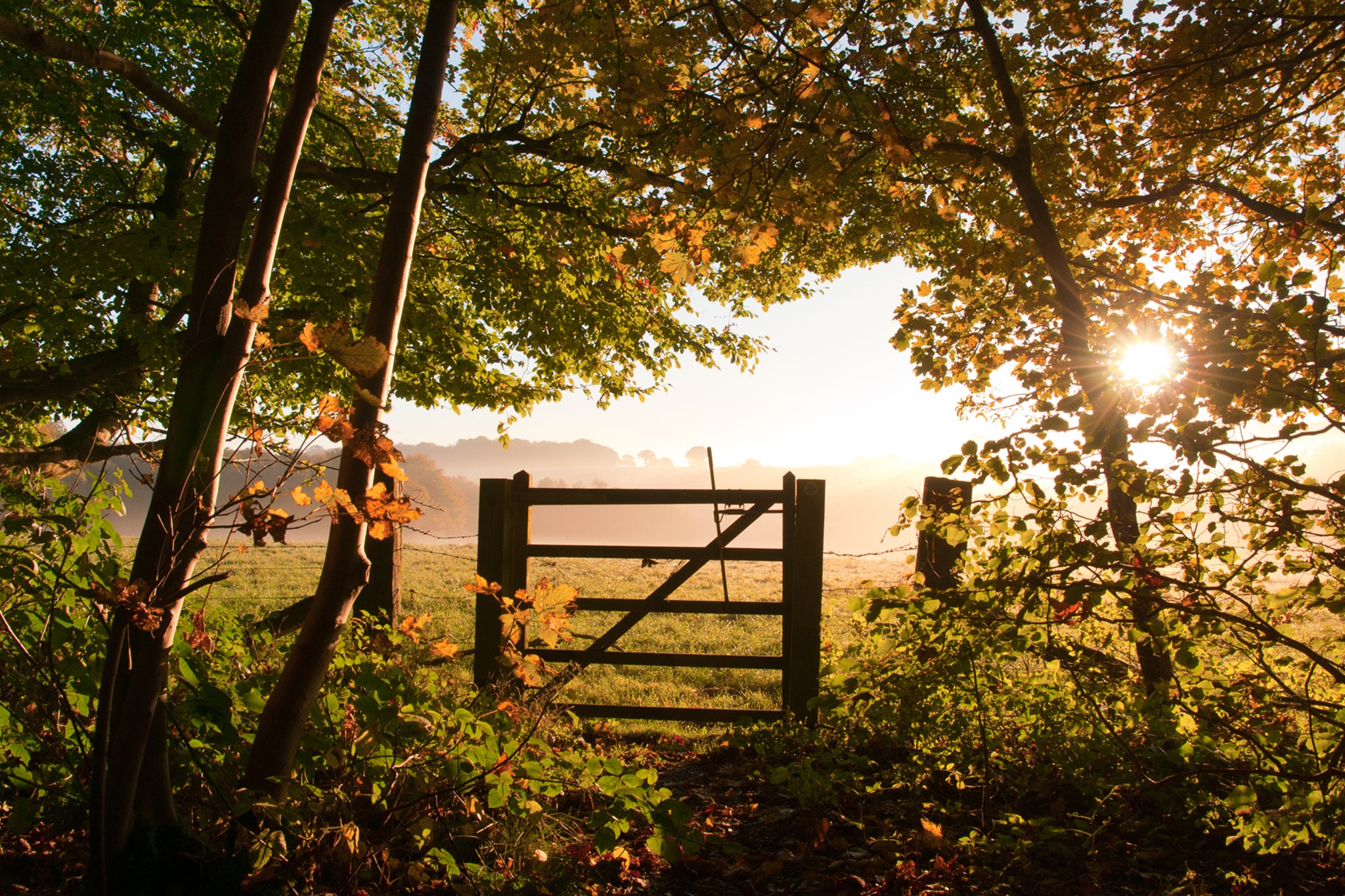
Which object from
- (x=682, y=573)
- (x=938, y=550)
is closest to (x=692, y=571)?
(x=682, y=573)

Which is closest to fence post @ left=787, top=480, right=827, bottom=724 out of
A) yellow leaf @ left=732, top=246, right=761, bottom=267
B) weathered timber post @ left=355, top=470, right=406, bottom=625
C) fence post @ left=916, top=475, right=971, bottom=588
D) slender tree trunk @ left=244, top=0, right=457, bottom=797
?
fence post @ left=916, top=475, right=971, bottom=588

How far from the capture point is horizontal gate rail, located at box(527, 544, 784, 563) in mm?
5012

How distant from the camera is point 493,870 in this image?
239cm

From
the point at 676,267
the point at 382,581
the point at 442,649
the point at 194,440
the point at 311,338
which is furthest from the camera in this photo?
the point at 382,581

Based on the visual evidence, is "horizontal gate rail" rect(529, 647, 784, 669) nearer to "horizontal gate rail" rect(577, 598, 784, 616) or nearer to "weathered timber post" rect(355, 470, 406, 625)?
"horizontal gate rail" rect(577, 598, 784, 616)

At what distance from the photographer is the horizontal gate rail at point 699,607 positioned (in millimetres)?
4852

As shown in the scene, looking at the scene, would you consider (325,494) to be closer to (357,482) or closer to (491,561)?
(357,482)

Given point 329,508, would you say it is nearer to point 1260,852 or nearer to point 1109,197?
point 1260,852

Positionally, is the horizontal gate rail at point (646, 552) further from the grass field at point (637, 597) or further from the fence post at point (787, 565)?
the grass field at point (637, 597)

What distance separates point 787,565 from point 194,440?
390 centimetres

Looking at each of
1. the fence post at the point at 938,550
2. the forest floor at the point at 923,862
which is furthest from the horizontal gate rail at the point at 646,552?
the forest floor at the point at 923,862

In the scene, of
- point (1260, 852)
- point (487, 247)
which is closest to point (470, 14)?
point (487, 247)

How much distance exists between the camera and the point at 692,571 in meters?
4.95

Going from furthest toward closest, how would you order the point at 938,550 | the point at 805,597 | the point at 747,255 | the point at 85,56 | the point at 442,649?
the point at 805,597, the point at 938,550, the point at 442,649, the point at 747,255, the point at 85,56
